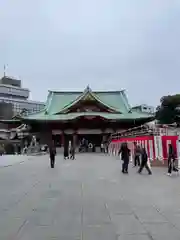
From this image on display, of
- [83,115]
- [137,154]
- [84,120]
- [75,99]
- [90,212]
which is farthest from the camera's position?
[75,99]

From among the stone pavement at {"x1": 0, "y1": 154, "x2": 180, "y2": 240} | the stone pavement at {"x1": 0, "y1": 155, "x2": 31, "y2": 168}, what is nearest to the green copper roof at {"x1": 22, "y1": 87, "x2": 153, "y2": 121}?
the stone pavement at {"x1": 0, "y1": 155, "x2": 31, "y2": 168}

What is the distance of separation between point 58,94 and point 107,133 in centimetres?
1475

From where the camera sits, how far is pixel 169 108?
4703 centimetres

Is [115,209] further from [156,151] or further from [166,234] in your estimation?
[156,151]

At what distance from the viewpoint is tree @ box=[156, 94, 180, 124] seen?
4532cm

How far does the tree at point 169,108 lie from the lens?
149 feet

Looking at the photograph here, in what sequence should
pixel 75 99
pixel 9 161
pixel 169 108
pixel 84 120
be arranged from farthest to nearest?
pixel 75 99, pixel 84 120, pixel 169 108, pixel 9 161

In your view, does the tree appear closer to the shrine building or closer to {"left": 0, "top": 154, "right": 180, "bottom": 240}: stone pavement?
the shrine building

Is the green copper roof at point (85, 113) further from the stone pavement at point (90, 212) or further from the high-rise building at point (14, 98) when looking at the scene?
the stone pavement at point (90, 212)

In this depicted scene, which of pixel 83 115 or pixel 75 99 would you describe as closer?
pixel 83 115

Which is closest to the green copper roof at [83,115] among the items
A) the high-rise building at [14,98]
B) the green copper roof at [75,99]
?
the green copper roof at [75,99]

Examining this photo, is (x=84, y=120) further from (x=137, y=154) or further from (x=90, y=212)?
(x=90, y=212)

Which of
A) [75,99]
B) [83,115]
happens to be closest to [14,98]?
[75,99]

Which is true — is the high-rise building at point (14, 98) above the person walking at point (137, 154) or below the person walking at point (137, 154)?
above
